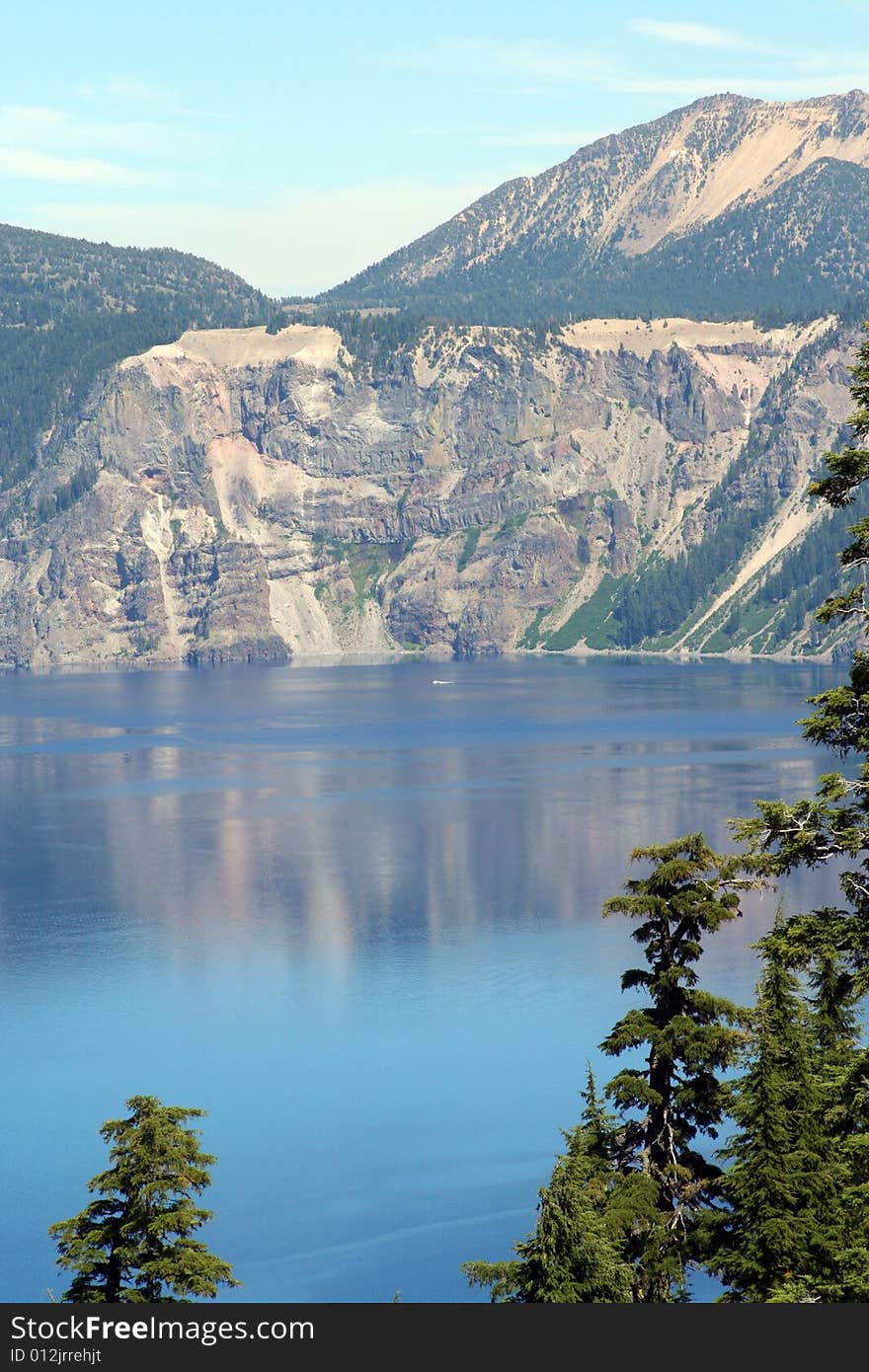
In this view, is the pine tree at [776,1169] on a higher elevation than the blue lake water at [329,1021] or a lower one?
higher

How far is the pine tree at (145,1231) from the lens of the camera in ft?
115

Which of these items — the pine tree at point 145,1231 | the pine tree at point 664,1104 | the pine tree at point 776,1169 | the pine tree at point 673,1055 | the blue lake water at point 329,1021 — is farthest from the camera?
the blue lake water at point 329,1021

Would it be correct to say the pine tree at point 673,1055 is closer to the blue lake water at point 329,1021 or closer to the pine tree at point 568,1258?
the pine tree at point 568,1258

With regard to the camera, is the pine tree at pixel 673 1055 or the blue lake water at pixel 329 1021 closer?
the pine tree at pixel 673 1055

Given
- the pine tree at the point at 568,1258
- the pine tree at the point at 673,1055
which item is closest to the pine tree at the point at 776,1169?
the pine tree at the point at 568,1258

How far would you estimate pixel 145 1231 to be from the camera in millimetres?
35750

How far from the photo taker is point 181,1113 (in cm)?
3809

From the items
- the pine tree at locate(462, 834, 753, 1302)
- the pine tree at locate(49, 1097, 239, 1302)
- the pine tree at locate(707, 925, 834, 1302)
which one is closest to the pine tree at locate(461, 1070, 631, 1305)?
the pine tree at locate(707, 925, 834, 1302)

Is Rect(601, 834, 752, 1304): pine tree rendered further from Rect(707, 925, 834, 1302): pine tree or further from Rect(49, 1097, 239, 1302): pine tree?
Rect(49, 1097, 239, 1302): pine tree

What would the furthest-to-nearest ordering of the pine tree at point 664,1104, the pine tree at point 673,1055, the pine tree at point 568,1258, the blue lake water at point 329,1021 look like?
the blue lake water at point 329,1021 → the pine tree at point 673,1055 → the pine tree at point 664,1104 → the pine tree at point 568,1258

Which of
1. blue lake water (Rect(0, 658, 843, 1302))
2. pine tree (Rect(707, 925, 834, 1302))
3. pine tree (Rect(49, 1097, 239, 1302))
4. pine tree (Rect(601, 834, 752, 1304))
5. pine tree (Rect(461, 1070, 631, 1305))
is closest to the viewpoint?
pine tree (Rect(461, 1070, 631, 1305))

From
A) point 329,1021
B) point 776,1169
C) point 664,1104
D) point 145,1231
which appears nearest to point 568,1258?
point 776,1169

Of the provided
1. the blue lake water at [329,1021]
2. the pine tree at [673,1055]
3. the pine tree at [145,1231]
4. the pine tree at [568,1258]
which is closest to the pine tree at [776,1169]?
the pine tree at [568,1258]

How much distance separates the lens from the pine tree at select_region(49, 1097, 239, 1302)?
35.1 metres
